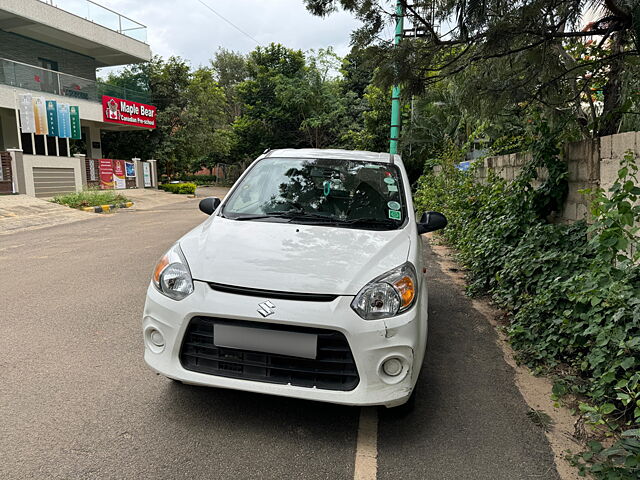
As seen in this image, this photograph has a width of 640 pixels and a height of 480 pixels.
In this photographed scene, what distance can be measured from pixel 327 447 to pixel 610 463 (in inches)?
→ 56.8

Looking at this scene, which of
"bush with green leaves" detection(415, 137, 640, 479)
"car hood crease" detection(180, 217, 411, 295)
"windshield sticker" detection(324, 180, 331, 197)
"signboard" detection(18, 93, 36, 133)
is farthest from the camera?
"signboard" detection(18, 93, 36, 133)

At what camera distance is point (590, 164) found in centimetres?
459

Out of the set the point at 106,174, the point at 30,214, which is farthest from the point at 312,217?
the point at 106,174

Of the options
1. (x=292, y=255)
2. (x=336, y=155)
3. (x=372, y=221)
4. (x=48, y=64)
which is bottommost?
(x=292, y=255)

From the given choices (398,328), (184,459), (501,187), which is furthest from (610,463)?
(501,187)

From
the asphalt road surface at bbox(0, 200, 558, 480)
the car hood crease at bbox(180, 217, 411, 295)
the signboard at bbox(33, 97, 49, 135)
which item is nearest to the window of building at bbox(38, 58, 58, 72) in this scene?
the signboard at bbox(33, 97, 49, 135)

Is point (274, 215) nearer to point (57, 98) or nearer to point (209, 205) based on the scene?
point (209, 205)

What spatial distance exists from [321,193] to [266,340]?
1549 millimetres

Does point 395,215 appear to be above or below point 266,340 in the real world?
above

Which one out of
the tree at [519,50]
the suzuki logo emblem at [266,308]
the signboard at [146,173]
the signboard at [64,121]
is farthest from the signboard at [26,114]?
the suzuki logo emblem at [266,308]

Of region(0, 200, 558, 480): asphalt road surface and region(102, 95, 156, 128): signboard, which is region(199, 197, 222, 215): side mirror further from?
region(102, 95, 156, 128): signboard

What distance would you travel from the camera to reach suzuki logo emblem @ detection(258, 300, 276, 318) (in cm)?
254

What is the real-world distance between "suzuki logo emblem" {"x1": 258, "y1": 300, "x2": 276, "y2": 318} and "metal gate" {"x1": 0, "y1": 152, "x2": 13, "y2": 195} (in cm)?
1687

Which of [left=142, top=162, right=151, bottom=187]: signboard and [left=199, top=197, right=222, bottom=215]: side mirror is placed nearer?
[left=199, top=197, right=222, bottom=215]: side mirror
